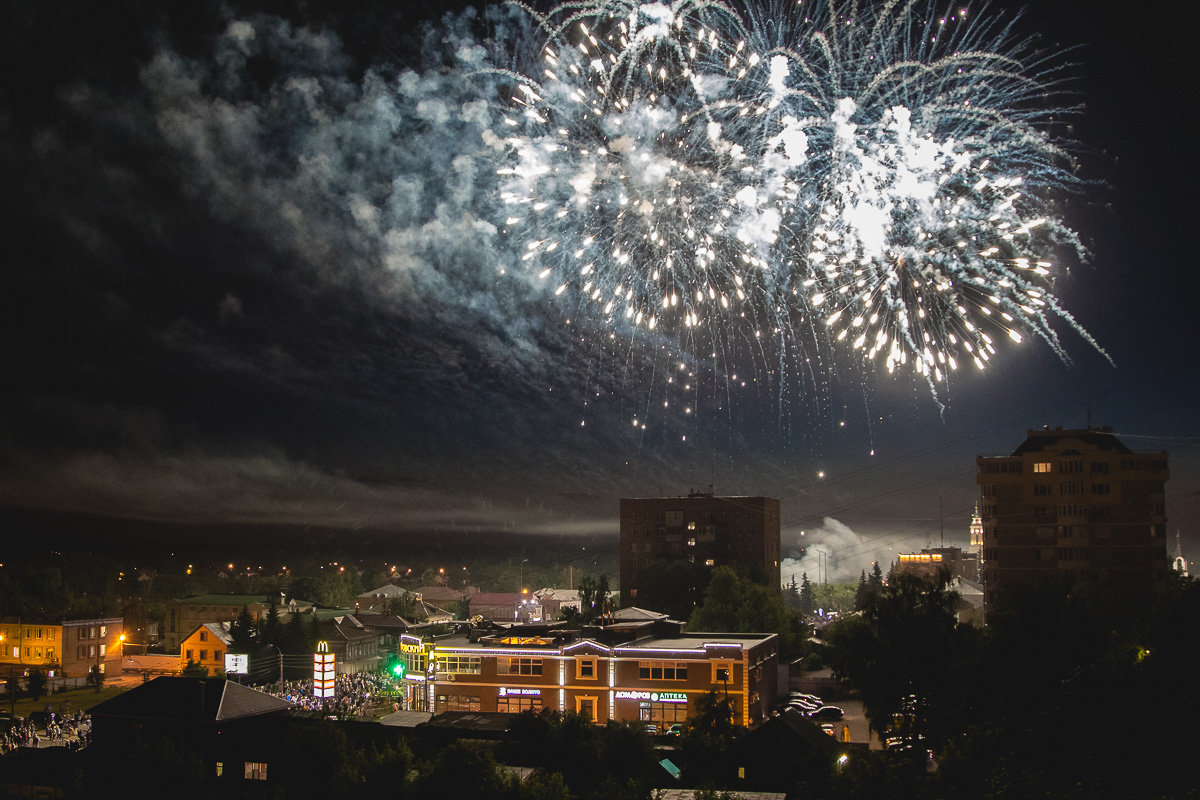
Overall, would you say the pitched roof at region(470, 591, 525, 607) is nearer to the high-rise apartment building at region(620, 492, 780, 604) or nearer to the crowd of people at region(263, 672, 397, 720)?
the high-rise apartment building at region(620, 492, 780, 604)

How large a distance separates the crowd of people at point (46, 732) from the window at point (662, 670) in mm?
21165

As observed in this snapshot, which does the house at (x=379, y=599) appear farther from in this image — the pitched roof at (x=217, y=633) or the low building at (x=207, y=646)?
the low building at (x=207, y=646)

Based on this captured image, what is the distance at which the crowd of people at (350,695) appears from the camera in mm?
35969

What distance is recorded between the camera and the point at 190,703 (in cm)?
2667

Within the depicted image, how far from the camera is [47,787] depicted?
78.4ft

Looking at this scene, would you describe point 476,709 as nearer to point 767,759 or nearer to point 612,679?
point 612,679

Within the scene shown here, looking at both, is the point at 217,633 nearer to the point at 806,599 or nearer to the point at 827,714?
the point at 827,714

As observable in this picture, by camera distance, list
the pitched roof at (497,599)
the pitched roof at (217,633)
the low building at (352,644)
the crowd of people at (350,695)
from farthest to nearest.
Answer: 1. the pitched roof at (497,599)
2. the pitched roof at (217,633)
3. the low building at (352,644)
4. the crowd of people at (350,695)

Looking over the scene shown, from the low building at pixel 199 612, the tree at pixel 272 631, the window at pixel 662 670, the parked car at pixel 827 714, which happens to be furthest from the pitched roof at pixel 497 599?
the parked car at pixel 827 714

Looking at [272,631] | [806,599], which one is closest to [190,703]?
[272,631]

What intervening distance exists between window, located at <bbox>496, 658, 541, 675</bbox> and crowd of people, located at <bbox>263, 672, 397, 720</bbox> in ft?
20.1

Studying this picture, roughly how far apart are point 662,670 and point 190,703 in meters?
19.2

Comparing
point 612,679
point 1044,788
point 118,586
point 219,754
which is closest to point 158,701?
point 219,754

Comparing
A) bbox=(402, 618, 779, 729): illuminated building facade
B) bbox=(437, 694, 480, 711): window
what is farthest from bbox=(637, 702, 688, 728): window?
bbox=(437, 694, 480, 711): window
